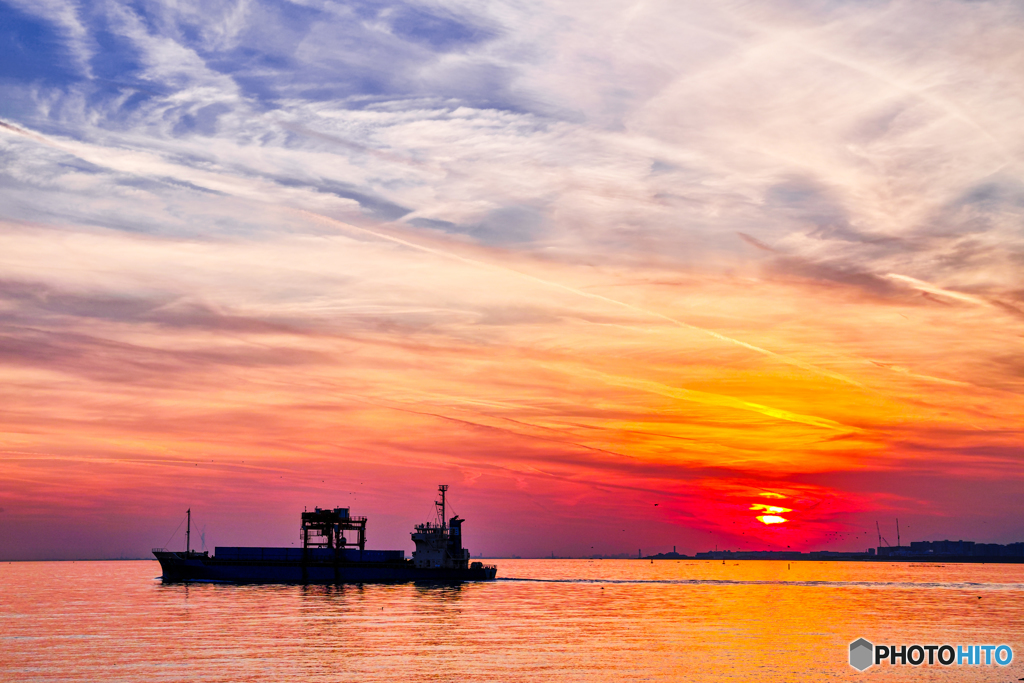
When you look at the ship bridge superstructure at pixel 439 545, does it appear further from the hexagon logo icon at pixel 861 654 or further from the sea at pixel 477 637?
the hexagon logo icon at pixel 861 654

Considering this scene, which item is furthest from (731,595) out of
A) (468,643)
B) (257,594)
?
(468,643)

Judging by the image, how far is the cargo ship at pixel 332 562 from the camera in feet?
474

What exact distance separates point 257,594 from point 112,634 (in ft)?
159

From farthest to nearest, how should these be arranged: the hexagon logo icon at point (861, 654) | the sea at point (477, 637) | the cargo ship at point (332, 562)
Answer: the cargo ship at point (332, 562) → the hexagon logo icon at point (861, 654) → the sea at point (477, 637)

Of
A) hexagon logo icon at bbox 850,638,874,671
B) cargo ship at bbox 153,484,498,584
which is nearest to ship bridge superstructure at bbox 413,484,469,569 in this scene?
cargo ship at bbox 153,484,498,584

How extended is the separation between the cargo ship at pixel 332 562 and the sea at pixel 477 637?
63.5 feet

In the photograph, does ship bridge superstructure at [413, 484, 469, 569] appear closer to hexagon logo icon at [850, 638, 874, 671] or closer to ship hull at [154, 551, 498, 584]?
ship hull at [154, 551, 498, 584]

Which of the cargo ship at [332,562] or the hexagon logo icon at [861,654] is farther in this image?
the cargo ship at [332,562]

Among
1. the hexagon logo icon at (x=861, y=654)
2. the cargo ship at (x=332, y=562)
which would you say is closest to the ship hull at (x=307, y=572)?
the cargo ship at (x=332, y=562)

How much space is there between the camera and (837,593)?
147625 millimetres

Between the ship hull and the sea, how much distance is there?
62.2ft

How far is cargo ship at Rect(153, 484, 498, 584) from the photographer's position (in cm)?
14438

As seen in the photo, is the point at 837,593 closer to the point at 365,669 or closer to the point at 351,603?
the point at 351,603

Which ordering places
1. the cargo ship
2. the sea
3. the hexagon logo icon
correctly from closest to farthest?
the sea → the hexagon logo icon → the cargo ship
